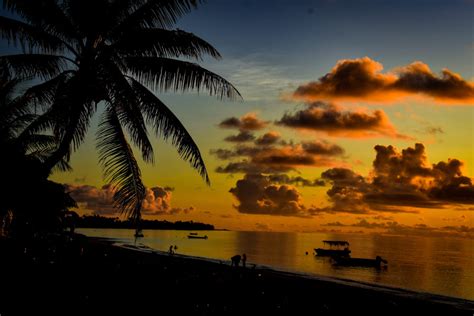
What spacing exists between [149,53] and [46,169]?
4.14 metres

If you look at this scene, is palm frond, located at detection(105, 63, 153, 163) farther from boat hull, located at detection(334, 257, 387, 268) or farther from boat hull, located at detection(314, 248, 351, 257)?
boat hull, located at detection(314, 248, 351, 257)

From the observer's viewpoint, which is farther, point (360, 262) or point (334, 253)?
point (334, 253)

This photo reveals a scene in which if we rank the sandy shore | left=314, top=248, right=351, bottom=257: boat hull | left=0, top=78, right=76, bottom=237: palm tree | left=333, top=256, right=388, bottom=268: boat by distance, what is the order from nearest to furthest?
the sandy shore < left=0, top=78, right=76, bottom=237: palm tree < left=333, top=256, right=388, bottom=268: boat < left=314, top=248, right=351, bottom=257: boat hull

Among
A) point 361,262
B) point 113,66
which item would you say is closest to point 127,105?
point 113,66

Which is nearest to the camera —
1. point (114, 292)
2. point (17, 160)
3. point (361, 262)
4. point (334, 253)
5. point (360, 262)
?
point (114, 292)

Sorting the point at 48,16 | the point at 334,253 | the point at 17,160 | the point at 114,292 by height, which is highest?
the point at 48,16

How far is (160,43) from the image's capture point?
1287cm

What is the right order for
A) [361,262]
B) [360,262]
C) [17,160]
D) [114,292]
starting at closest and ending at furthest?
[114,292] < [17,160] < [361,262] < [360,262]

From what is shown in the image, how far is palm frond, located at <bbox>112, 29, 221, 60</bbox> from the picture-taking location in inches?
500

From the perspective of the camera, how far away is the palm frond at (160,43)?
12.7 metres

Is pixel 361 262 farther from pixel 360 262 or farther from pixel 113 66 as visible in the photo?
pixel 113 66

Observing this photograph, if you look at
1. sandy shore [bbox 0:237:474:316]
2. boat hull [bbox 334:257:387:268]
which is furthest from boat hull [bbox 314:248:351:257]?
sandy shore [bbox 0:237:474:316]

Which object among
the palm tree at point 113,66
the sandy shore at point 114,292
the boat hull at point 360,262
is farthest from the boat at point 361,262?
the palm tree at point 113,66

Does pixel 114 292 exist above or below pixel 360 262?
above
